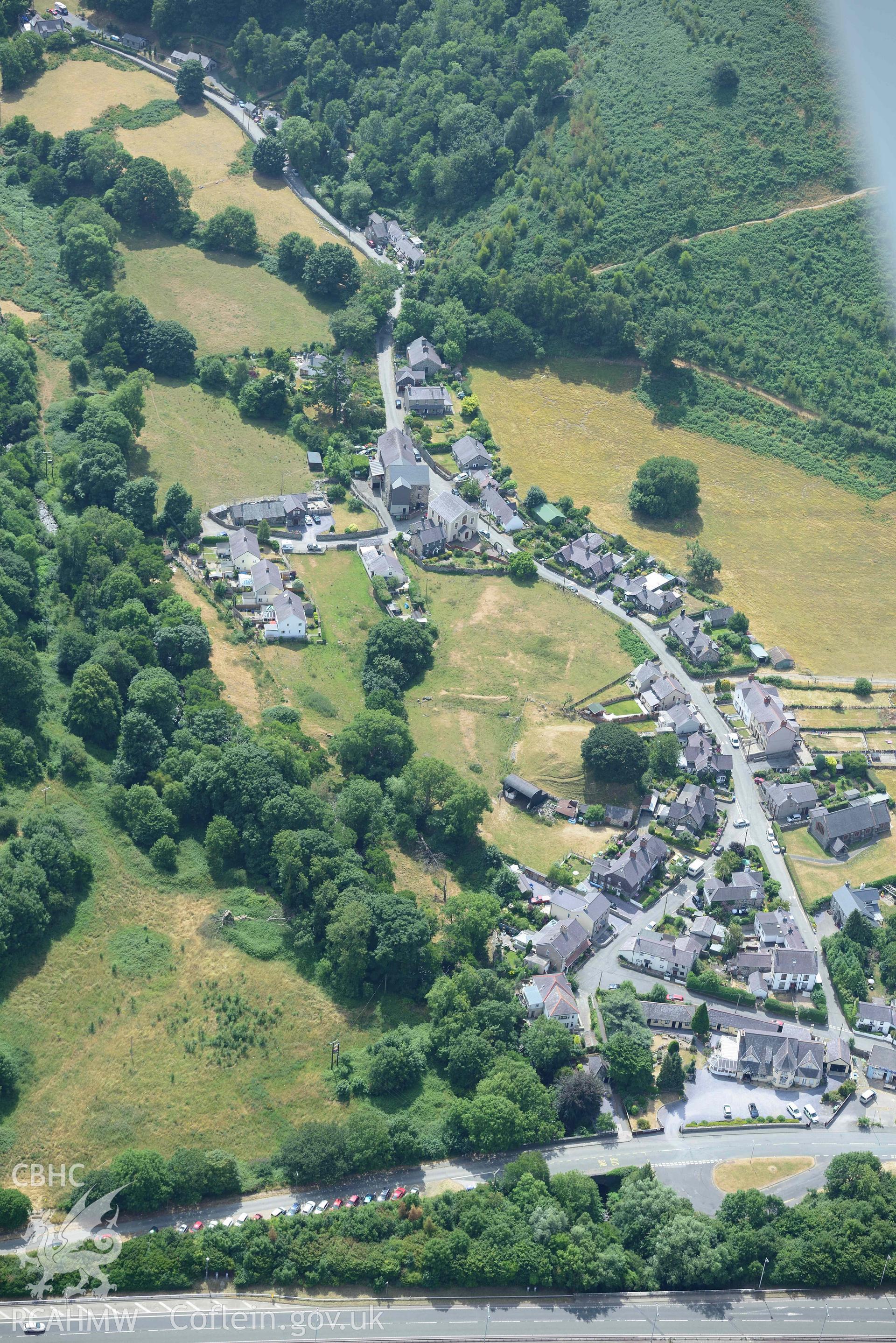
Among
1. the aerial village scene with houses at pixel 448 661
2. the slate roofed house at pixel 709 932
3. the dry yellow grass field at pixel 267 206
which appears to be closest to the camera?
the aerial village scene with houses at pixel 448 661

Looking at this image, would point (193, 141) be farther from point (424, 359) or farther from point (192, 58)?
point (424, 359)

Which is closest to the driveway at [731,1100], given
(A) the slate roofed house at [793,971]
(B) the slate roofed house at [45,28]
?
(A) the slate roofed house at [793,971]

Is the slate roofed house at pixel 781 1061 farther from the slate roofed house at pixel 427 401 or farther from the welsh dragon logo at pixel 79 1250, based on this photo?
the slate roofed house at pixel 427 401

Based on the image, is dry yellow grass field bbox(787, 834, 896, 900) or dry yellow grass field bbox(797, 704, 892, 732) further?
dry yellow grass field bbox(797, 704, 892, 732)

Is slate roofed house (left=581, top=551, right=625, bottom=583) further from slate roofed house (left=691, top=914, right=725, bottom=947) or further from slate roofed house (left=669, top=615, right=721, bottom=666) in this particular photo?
slate roofed house (left=691, top=914, right=725, bottom=947)

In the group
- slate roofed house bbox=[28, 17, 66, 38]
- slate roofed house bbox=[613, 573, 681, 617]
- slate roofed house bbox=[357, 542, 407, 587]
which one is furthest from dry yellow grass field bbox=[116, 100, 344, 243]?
slate roofed house bbox=[613, 573, 681, 617]

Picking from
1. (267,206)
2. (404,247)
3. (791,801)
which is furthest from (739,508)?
(267,206)
